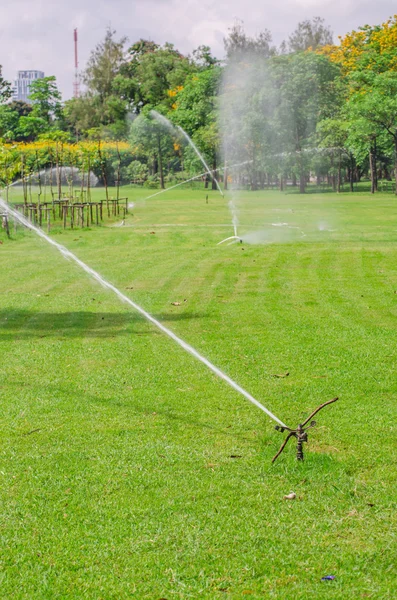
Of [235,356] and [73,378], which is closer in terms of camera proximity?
[73,378]

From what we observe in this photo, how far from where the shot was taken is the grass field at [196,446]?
494 centimetres

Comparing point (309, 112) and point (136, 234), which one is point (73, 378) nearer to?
point (136, 234)

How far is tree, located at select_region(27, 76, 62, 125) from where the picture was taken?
9719 centimetres

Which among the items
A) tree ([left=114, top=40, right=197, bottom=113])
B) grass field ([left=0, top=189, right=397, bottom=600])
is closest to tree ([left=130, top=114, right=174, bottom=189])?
tree ([left=114, top=40, right=197, bottom=113])

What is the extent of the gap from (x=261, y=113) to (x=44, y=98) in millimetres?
49597

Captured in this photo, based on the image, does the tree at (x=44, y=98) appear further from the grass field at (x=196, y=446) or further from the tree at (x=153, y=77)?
the grass field at (x=196, y=446)

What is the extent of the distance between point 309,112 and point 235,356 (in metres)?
60.6

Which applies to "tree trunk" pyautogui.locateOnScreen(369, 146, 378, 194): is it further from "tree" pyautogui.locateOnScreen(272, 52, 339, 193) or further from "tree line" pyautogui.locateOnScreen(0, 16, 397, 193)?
"tree" pyautogui.locateOnScreen(272, 52, 339, 193)

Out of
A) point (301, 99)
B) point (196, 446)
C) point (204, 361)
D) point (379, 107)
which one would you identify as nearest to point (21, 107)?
point (301, 99)

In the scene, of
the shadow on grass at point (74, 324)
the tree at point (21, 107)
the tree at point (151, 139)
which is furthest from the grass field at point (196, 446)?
the tree at point (21, 107)

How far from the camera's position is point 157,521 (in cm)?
556

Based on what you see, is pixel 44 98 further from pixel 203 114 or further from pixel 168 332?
pixel 168 332

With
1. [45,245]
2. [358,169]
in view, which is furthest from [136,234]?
[358,169]

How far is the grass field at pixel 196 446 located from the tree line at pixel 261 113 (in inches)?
1521
